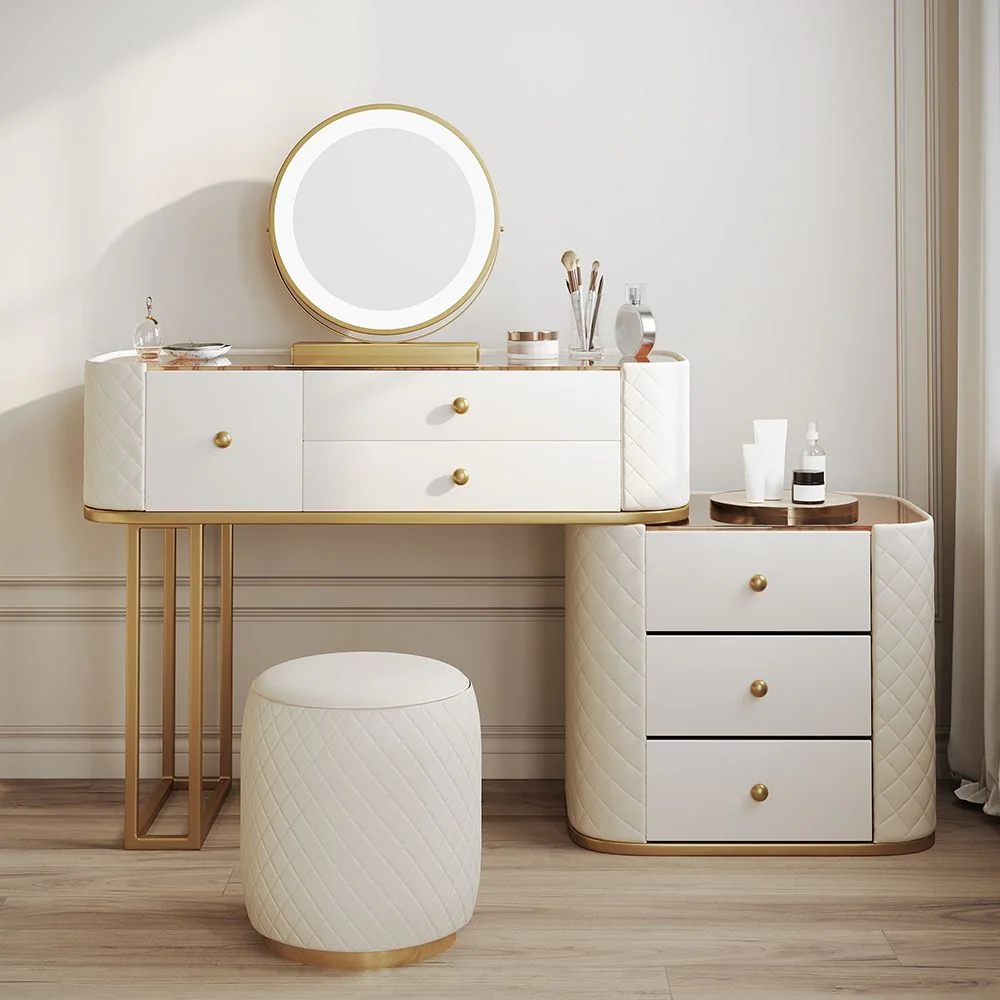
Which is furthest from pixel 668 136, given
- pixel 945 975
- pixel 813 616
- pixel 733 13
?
pixel 945 975

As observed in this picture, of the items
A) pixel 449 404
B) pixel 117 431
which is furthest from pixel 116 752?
pixel 449 404

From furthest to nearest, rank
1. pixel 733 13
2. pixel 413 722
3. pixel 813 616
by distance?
1. pixel 733 13
2. pixel 813 616
3. pixel 413 722

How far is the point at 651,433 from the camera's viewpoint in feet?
7.93

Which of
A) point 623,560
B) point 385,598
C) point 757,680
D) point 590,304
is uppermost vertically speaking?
point 590,304

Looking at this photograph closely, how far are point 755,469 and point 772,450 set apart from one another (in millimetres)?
56

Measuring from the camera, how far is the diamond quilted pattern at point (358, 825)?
1.98 metres

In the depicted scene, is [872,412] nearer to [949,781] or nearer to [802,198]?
[802,198]

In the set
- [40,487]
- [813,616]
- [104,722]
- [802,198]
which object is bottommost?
[104,722]

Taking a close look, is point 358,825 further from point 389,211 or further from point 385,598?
point 389,211

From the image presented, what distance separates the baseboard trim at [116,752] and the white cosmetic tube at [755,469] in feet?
2.55

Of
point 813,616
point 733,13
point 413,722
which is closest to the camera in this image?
point 413,722

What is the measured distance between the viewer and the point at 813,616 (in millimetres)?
2461

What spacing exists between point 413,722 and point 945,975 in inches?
37.2

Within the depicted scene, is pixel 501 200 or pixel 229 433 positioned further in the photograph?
pixel 501 200
